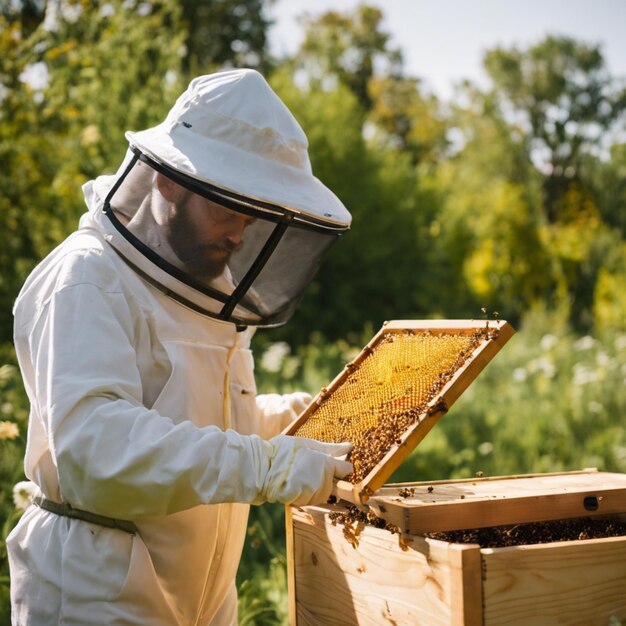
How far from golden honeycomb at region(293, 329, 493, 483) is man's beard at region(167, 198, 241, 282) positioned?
0.69m

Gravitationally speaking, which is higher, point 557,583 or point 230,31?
point 557,583

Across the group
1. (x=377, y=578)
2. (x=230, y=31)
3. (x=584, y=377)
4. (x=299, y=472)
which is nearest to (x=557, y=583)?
(x=377, y=578)

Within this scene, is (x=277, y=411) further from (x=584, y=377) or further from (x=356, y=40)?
(x=356, y=40)

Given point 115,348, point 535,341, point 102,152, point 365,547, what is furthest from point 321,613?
point 535,341

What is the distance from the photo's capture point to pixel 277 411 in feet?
11.4

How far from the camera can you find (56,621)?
104 inches

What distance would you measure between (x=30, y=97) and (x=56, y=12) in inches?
63.1

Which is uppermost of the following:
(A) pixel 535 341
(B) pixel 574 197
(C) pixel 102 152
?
(C) pixel 102 152

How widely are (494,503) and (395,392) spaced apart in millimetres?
540

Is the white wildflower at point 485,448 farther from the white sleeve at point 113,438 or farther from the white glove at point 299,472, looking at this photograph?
the white sleeve at point 113,438

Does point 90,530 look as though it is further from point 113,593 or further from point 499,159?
point 499,159

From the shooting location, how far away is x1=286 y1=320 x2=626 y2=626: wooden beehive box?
2.33 meters

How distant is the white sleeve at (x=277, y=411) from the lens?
3463mm

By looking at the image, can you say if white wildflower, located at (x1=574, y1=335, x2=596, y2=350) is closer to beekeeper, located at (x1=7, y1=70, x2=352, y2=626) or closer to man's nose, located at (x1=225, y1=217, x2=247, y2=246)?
beekeeper, located at (x1=7, y1=70, x2=352, y2=626)
